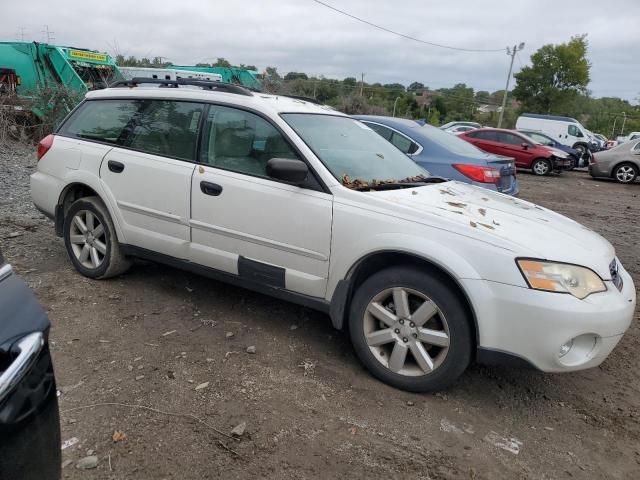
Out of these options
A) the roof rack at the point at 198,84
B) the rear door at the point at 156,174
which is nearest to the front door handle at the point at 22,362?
the rear door at the point at 156,174

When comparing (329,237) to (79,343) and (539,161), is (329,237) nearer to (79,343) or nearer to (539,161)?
(79,343)

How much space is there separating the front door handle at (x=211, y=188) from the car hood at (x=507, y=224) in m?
1.14

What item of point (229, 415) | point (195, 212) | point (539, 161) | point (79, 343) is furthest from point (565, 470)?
Answer: point (539, 161)

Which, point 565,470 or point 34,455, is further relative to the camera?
point 565,470

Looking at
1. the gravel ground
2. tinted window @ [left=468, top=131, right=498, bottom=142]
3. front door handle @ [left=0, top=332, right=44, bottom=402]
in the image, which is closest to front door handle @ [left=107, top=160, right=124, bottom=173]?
the gravel ground

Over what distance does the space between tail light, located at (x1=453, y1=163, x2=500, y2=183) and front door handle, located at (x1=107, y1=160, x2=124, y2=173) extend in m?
4.03

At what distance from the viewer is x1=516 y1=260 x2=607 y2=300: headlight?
271 centimetres

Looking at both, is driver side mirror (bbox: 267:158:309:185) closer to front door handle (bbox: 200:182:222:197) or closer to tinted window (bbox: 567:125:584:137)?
front door handle (bbox: 200:182:222:197)

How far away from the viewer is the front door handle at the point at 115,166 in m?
4.13

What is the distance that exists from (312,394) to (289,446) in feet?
1.62

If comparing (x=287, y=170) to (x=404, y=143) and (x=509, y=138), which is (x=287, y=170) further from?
(x=509, y=138)

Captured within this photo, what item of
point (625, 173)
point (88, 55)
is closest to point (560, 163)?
point (625, 173)

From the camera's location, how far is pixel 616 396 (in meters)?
3.26

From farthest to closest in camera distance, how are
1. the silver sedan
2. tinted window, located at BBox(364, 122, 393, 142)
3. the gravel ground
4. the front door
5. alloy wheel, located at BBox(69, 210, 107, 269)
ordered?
1. the silver sedan
2. tinted window, located at BBox(364, 122, 393, 142)
3. alloy wheel, located at BBox(69, 210, 107, 269)
4. the front door
5. the gravel ground
